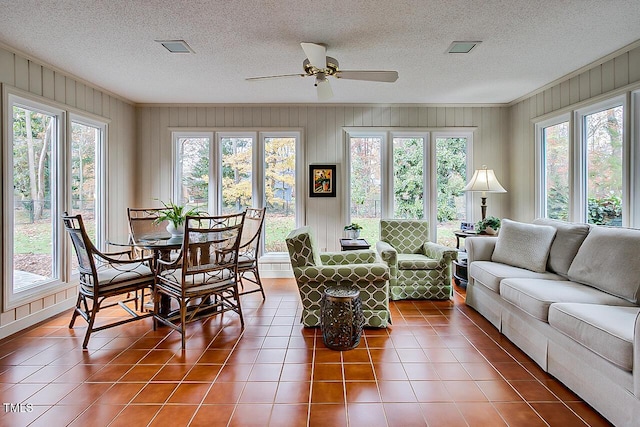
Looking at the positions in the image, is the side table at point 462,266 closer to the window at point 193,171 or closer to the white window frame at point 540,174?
the white window frame at point 540,174

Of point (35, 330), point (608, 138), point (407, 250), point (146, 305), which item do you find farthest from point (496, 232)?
point (35, 330)

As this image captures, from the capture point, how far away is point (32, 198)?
329 centimetres

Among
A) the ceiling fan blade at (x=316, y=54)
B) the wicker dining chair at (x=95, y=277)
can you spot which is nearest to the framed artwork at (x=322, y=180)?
the ceiling fan blade at (x=316, y=54)

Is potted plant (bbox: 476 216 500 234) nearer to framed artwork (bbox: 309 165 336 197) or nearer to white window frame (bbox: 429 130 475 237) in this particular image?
white window frame (bbox: 429 130 475 237)

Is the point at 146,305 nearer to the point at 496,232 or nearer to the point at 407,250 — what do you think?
the point at 407,250

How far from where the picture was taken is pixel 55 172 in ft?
11.7

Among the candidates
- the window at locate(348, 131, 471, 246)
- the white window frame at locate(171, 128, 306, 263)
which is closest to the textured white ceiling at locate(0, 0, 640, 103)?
the white window frame at locate(171, 128, 306, 263)

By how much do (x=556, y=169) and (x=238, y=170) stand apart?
4400mm

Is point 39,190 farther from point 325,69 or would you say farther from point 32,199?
point 325,69

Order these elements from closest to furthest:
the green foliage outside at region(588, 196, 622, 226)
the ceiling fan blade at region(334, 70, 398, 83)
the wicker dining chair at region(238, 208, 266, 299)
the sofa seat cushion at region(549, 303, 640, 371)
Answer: the sofa seat cushion at region(549, 303, 640, 371) < the ceiling fan blade at region(334, 70, 398, 83) < the green foliage outside at region(588, 196, 622, 226) < the wicker dining chair at region(238, 208, 266, 299)

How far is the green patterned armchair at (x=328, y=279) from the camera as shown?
114 inches

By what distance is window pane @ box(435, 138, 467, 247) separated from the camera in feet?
16.4

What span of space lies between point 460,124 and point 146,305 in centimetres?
502

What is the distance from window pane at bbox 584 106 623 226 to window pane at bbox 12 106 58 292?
5950 millimetres
